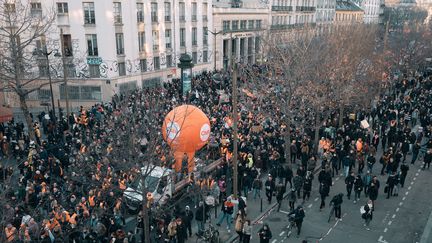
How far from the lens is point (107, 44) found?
1427 inches

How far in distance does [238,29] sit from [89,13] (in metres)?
25.9

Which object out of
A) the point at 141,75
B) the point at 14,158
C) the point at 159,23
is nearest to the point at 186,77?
the point at 141,75

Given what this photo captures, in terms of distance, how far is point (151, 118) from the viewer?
15.0 metres

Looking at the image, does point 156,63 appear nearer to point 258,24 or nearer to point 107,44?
point 107,44

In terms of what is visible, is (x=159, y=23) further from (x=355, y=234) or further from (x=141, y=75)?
(x=355, y=234)

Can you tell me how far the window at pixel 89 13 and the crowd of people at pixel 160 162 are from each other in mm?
11865

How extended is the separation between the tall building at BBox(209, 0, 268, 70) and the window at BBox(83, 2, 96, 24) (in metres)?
17.0

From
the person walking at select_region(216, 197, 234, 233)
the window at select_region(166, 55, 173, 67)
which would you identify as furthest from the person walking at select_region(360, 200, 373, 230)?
the window at select_region(166, 55, 173, 67)

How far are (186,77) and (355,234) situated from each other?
2031 centimetres

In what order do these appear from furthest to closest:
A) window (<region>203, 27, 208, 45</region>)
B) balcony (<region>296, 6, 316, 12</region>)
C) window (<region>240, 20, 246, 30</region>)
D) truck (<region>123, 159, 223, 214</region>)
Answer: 1. balcony (<region>296, 6, 316, 12</region>)
2. window (<region>240, 20, 246, 30</region>)
3. window (<region>203, 27, 208, 45</region>)
4. truck (<region>123, 159, 223, 214</region>)

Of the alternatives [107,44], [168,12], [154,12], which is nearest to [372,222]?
[107,44]

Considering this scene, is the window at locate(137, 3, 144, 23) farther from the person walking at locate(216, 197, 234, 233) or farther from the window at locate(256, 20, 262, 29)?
the person walking at locate(216, 197, 234, 233)

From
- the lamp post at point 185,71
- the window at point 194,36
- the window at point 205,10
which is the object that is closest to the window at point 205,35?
the window at point 205,10

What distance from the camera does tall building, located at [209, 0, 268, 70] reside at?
5253 cm
